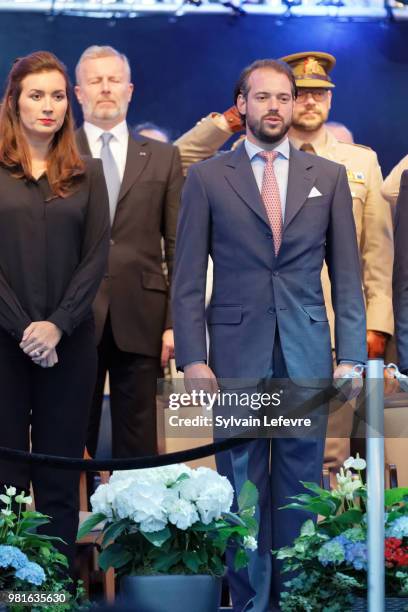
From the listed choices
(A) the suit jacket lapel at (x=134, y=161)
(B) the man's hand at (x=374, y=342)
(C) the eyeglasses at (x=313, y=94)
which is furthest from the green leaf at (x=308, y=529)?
(C) the eyeglasses at (x=313, y=94)

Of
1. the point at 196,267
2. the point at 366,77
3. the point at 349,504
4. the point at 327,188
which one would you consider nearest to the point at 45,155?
the point at 196,267

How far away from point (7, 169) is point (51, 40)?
6.15 feet

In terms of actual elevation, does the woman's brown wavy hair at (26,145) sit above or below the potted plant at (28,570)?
above

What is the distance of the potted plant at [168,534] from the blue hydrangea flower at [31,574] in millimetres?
171

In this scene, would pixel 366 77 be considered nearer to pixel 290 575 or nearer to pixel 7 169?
pixel 7 169

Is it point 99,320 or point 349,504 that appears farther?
point 99,320

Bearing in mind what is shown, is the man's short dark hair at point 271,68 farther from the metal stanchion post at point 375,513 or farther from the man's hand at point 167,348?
the metal stanchion post at point 375,513

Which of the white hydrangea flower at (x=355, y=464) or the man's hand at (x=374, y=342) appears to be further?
the man's hand at (x=374, y=342)

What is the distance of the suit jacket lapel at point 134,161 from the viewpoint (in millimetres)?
5508

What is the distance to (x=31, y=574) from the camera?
376 cm

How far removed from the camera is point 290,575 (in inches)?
171

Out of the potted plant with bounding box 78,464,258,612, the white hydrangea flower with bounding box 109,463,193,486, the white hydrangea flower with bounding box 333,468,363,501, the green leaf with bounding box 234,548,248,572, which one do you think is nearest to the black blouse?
the white hydrangea flower with bounding box 109,463,193,486

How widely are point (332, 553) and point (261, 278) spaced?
111 centimetres

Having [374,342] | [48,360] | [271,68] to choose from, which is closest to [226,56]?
[374,342]
